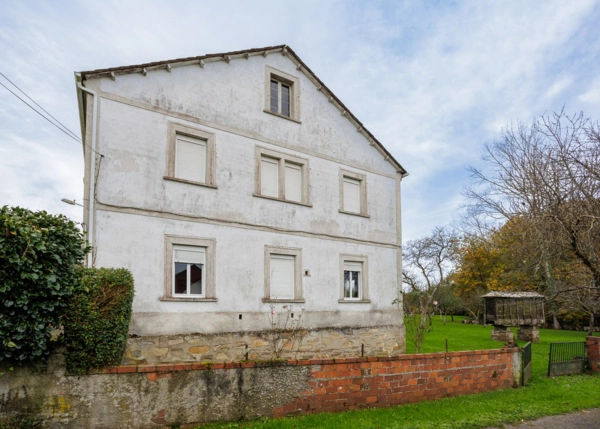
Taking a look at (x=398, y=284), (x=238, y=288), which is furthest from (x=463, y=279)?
(x=238, y=288)

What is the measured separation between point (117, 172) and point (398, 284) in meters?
10.5

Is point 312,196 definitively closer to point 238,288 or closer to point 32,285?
point 238,288

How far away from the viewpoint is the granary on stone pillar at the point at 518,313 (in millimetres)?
25328

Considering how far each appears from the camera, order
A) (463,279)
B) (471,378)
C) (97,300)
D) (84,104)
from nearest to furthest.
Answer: (97,300)
(471,378)
(84,104)
(463,279)

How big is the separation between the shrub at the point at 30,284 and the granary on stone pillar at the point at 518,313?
79.3 feet

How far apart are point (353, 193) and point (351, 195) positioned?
0.44 feet

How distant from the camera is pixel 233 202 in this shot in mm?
13180

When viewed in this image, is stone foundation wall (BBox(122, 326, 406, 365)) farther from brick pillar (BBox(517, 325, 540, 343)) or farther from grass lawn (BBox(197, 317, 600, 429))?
brick pillar (BBox(517, 325, 540, 343))

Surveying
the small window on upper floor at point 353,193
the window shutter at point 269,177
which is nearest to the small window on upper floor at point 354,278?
the small window on upper floor at point 353,193

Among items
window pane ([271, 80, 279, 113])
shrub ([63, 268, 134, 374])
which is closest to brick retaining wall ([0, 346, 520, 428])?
shrub ([63, 268, 134, 374])

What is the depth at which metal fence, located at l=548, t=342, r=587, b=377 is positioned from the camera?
1280 cm

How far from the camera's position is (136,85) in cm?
1198

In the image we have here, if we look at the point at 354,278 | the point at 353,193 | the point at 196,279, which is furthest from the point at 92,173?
the point at 354,278

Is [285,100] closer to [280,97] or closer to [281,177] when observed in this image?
[280,97]
